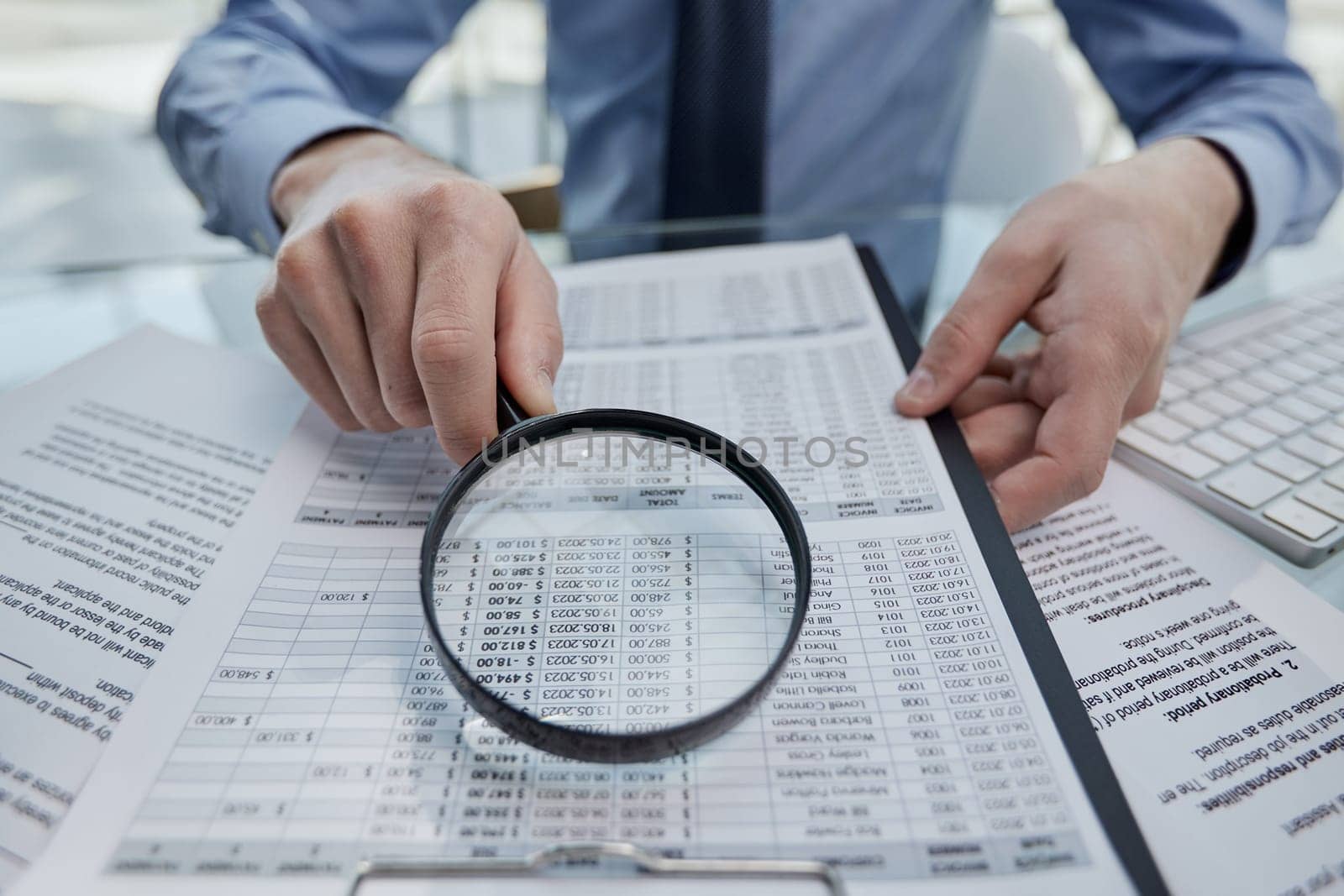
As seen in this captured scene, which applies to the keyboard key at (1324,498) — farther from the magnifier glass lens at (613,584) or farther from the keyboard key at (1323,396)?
the magnifier glass lens at (613,584)

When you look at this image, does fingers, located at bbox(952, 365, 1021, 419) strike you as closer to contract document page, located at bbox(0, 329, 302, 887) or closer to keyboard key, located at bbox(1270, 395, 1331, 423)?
keyboard key, located at bbox(1270, 395, 1331, 423)

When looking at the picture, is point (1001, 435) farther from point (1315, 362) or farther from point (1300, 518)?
point (1315, 362)

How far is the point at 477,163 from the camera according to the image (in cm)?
322

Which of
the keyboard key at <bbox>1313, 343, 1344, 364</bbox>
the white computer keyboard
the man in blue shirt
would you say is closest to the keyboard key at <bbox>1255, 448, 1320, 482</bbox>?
the white computer keyboard

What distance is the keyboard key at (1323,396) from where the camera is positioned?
2.28 feet

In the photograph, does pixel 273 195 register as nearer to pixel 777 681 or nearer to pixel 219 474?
pixel 219 474

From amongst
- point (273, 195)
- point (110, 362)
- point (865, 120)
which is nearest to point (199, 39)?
point (273, 195)

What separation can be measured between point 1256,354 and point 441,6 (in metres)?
0.97

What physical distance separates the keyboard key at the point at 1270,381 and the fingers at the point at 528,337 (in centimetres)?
62

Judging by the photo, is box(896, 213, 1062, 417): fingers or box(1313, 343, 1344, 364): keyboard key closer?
box(896, 213, 1062, 417): fingers

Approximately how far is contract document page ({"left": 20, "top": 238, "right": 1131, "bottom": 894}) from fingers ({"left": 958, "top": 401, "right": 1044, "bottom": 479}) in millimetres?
60

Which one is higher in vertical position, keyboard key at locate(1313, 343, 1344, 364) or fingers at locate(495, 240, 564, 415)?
fingers at locate(495, 240, 564, 415)

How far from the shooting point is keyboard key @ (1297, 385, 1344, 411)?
696 millimetres

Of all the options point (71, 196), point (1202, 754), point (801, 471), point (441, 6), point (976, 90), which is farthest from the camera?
point (71, 196)
